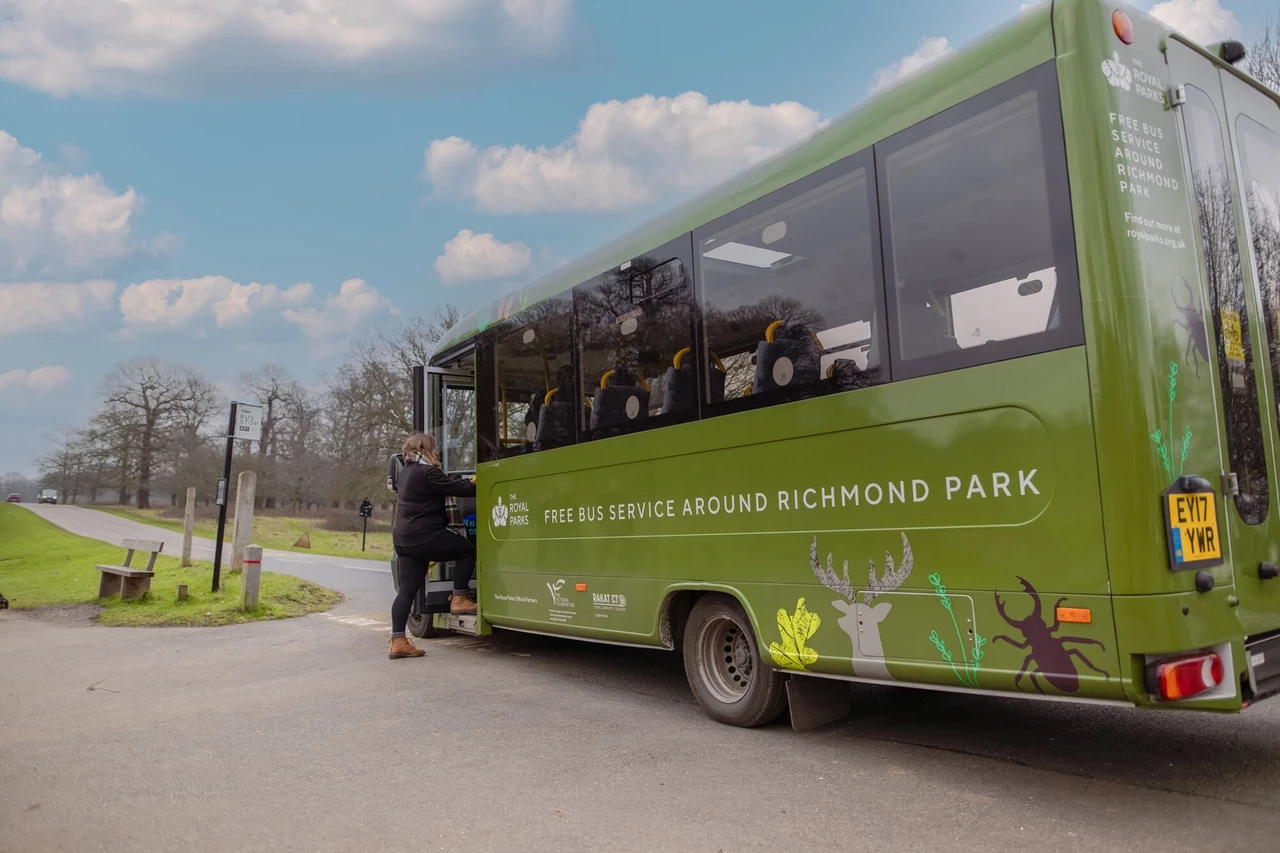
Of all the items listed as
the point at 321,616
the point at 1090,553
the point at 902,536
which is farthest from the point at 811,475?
the point at 321,616

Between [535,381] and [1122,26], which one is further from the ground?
[1122,26]

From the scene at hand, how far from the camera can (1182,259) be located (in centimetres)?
377

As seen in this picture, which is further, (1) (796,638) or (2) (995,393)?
(1) (796,638)

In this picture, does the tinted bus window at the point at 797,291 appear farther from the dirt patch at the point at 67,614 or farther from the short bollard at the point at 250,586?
the dirt patch at the point at 67,614

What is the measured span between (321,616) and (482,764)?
7644 millimetres

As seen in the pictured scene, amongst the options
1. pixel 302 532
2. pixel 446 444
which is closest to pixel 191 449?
pixel 302 532

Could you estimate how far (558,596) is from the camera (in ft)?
22.2

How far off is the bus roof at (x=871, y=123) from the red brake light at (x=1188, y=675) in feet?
8.35

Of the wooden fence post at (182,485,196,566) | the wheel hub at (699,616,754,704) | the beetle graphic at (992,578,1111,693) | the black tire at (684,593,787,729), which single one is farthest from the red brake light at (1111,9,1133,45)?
the wooden fence post at (182,485,196,566)

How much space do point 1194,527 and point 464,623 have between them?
6232 mm

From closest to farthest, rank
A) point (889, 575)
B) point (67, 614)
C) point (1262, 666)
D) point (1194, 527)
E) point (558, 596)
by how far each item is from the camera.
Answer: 1. point (1194, 527)
2. point (1262, 666)
3. point (889, 575)
4. point (558, 596)
5. point (67, 614)

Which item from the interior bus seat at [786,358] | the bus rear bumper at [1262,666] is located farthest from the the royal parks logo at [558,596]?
the bus rear bumper at [1262,666]

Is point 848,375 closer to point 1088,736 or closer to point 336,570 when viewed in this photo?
point 1088,736

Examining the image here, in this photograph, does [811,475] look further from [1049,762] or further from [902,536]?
[1049,762]
